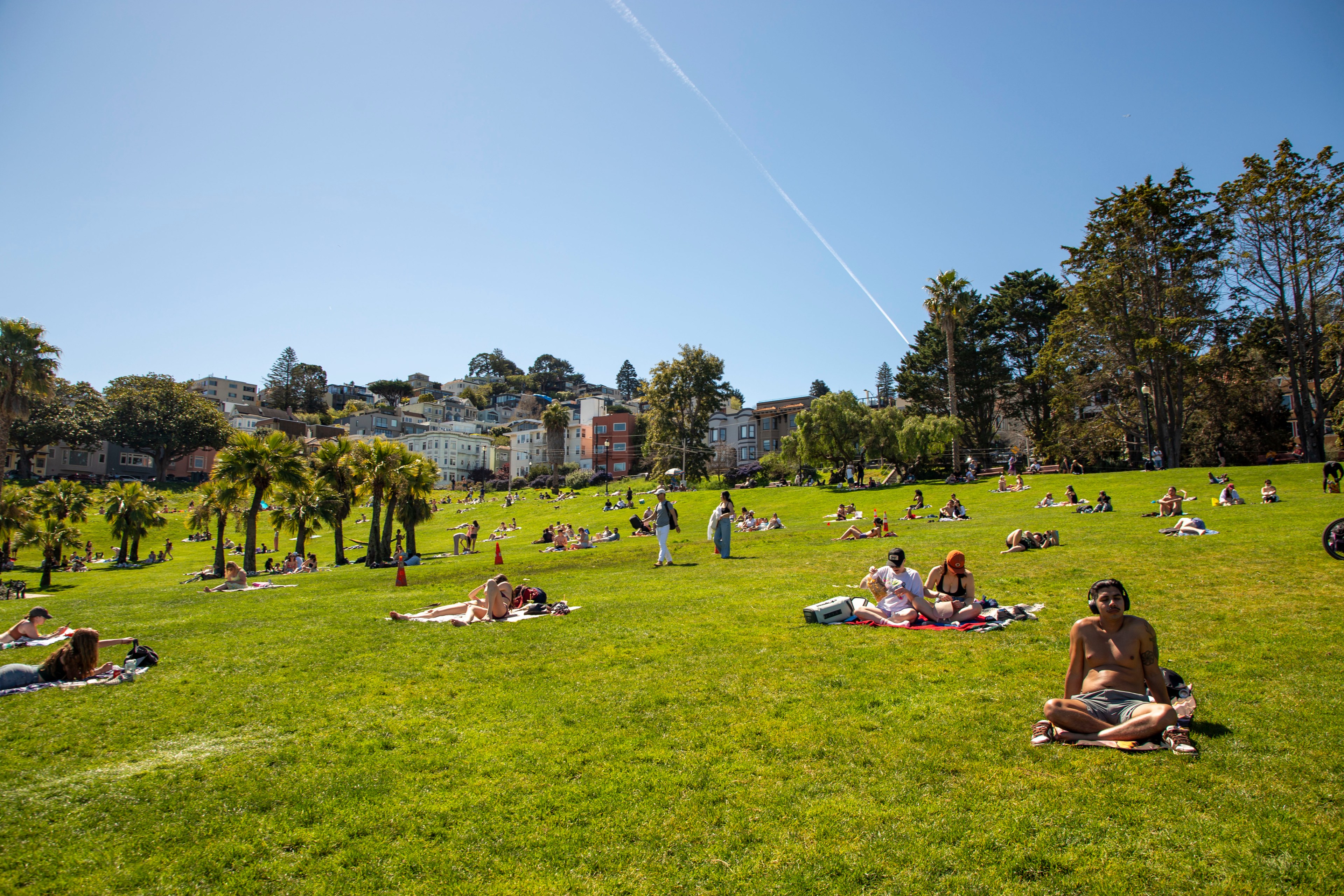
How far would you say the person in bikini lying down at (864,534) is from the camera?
81.0 feet

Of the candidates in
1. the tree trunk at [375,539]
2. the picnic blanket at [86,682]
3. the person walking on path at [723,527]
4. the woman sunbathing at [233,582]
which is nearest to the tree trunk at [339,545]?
the tree trunk at [375,539]

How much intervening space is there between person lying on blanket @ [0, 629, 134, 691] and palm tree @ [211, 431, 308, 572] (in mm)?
23873

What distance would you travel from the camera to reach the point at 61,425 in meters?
87.6

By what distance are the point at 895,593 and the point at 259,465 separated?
100 feet

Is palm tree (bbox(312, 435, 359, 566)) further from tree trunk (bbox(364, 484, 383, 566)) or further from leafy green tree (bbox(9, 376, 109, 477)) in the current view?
leafy green tree (bbox(9, 376, 109, 477))

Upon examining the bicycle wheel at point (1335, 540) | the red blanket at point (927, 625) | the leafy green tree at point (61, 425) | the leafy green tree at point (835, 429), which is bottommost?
the red blanket at point (927, 625)

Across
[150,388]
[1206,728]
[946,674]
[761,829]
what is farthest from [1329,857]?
[150,388]

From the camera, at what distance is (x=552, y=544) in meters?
35.0

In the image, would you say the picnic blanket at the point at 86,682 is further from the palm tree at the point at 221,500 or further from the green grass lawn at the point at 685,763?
the palm tree at the point at 221,500

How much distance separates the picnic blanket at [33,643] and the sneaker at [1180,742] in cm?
1577

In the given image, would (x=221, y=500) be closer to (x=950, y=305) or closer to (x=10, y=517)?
(x=10, y=517)

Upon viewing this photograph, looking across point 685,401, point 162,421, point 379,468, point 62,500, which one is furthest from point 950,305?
point 162,421

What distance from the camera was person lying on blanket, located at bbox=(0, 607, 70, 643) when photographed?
12602 millimetres

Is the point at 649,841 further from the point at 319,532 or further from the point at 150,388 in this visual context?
the point at 150,388
